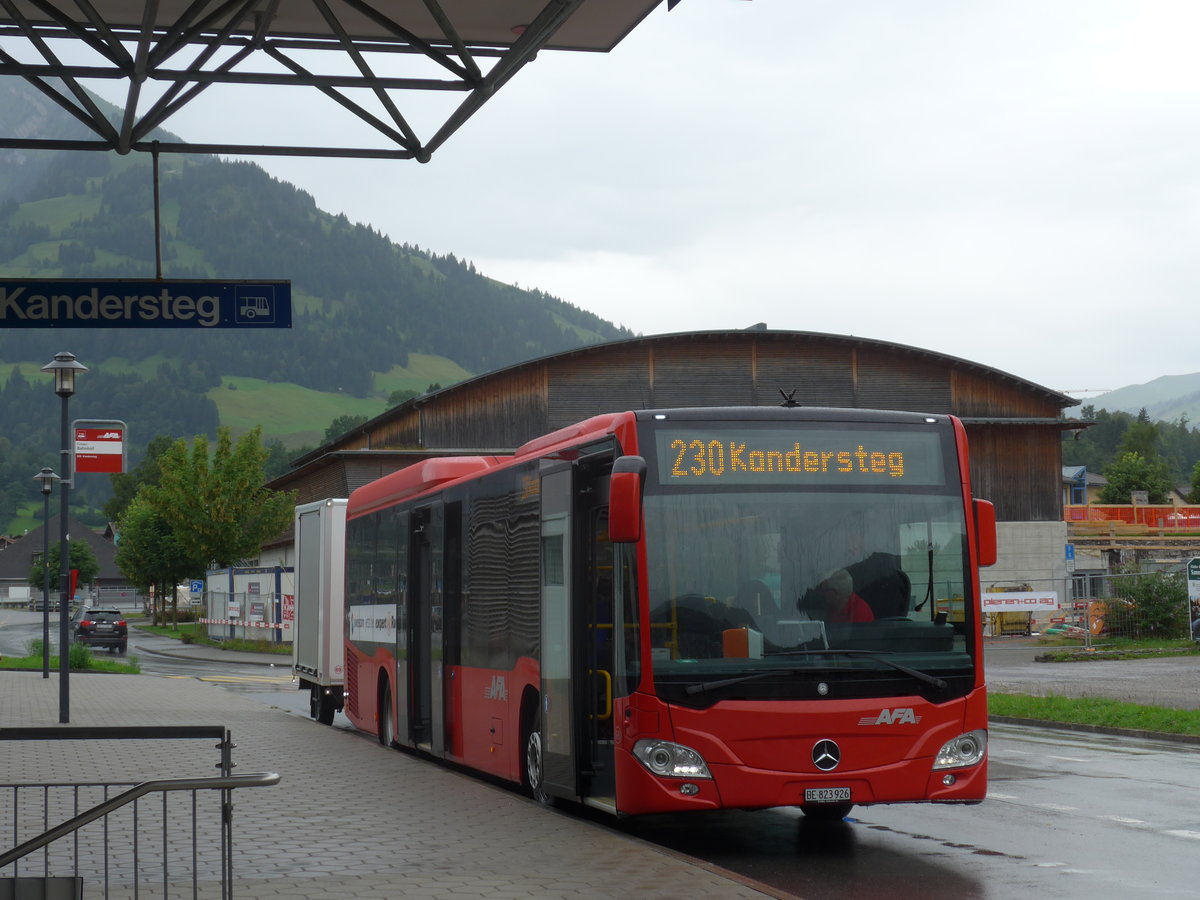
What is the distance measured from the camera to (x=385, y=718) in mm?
19016

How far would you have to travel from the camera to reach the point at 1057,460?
6216 centimetres

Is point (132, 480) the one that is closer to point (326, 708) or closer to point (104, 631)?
point (104, 631)

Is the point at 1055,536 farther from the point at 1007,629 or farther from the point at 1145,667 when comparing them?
the point at 1145,667

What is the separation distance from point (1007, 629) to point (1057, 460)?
44.3 ft

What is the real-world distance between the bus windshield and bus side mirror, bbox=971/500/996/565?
193 millimetres

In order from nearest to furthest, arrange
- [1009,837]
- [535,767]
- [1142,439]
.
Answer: [1009,837], [535,767], [1142,439]

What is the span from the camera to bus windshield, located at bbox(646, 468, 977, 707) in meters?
10.2

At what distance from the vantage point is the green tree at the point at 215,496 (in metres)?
64.7

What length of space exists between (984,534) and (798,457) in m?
1.40

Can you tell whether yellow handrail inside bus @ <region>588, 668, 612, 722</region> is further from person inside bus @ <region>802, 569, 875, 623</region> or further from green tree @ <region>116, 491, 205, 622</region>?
green tree @ <region>116, 491, 205, 622</region>

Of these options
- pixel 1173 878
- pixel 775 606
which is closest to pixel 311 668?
pixel 775 606

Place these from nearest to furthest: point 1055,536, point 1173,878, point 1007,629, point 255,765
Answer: point 1173,878
point 255,765
point 1007,629
point 1055,536

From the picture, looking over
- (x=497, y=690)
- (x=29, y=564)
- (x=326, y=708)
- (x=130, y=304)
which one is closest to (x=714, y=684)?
(x=497, y=690)

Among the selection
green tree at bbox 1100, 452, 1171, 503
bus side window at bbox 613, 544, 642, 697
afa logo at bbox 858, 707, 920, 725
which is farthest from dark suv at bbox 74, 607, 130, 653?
green tree at bbox 1100, 452, 1171, 503
